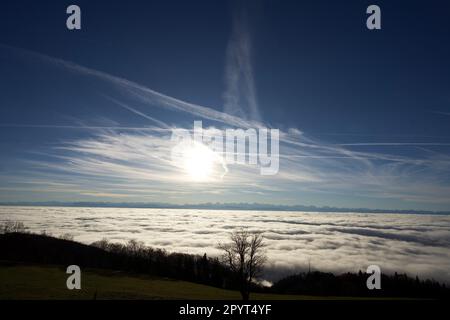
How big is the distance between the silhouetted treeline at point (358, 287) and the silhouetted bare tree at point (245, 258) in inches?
3126

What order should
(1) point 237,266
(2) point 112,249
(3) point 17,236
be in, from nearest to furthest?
1. (1) point 237,266
2. (2) point 112,249
3. (3) point 17,236

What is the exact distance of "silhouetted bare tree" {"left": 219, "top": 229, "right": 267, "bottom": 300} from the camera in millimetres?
44906

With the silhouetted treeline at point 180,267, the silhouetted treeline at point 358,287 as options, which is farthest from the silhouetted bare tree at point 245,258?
the silhouetted treeline at point 358,287

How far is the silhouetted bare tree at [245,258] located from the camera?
4491 centimetres

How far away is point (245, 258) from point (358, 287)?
105m

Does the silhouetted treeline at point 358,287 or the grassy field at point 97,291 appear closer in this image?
the grassy field at point 97,291

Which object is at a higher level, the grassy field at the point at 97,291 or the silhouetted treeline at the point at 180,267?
the grassy field at the point at 97,291

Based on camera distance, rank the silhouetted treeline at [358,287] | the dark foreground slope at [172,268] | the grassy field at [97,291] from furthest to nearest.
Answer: the silhouetted treeline at [358,287] < the dark foreground slope at [172,268] < the grassy field at [97,291]

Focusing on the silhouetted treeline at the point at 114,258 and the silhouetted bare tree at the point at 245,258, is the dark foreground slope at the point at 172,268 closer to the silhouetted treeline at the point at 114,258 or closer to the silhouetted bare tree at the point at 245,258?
the silhouetted treeline at the point at 114,258

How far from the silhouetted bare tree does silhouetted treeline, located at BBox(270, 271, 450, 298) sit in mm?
79402
